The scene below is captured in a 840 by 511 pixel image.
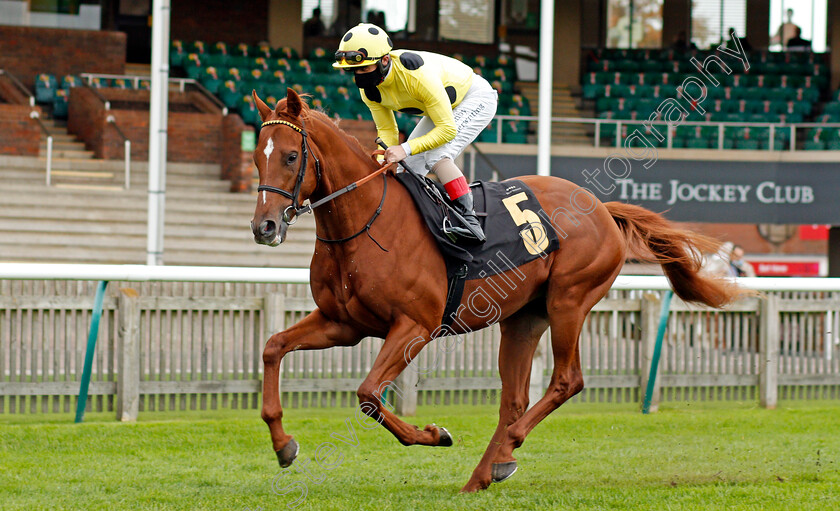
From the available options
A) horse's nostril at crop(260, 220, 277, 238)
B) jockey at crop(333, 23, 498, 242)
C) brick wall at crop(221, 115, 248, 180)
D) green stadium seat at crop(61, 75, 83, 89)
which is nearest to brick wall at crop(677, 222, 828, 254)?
brick wall at crop(221, 115, 248, 180)

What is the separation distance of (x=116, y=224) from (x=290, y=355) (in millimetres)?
7238

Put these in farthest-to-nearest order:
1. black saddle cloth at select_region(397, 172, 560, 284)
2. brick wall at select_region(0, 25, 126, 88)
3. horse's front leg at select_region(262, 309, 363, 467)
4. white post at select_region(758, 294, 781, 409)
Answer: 1. brick wall at select_region(0, 25, 126, 88)
2. white post at select_region(758, 294, 781, 409)
3. black saddle cloth at select_region(397, 172, 560, 284)
4. horse's front leg at select_region(262, 309, 363, 467)

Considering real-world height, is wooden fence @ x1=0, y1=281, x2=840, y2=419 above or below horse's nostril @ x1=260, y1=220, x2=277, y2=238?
below

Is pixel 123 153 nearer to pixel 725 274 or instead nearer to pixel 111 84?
pixel 111 84

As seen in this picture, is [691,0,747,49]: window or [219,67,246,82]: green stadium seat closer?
[219,67,246,82]: green stadium seat

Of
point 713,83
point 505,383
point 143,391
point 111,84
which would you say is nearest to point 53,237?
point 111,84

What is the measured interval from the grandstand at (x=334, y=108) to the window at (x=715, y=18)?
60mm

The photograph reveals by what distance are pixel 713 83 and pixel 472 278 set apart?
1494 cm

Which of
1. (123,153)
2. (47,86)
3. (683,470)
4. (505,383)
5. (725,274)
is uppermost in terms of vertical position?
(47,86)

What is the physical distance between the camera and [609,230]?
17.7 feet

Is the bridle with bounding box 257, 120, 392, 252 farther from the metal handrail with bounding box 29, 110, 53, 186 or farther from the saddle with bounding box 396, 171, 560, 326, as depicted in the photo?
the metal handrail with bounding box 29, 110, 53, 186

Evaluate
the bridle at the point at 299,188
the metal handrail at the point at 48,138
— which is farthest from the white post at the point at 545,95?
the metal handrail at the point at 48,138

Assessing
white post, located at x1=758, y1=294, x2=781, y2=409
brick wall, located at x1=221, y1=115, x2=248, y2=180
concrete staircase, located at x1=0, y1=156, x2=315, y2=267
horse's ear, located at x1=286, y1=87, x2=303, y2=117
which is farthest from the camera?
brick wall, located at x1=221, y1=115, x2=248, y2=180

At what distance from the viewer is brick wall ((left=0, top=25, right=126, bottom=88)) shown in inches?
673
